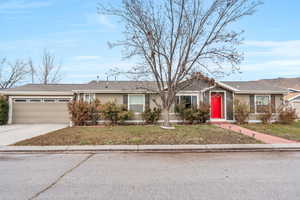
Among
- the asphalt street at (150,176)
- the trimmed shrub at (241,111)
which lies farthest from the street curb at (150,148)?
the trimmed shrub at (241,111)

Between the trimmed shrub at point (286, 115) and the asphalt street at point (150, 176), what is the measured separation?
9559 millimetres

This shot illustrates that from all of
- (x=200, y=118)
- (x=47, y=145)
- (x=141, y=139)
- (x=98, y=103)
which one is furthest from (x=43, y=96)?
(x=200, y=118)

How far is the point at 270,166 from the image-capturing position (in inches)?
220

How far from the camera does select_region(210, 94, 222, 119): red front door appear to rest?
16.3 m

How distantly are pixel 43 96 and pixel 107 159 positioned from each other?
13.3m

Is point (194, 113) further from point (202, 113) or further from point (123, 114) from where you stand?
point (123, 114)

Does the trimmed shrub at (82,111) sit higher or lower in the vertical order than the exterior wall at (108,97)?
lower

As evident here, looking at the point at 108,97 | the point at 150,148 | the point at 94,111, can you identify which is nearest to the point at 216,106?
the point at 108,97

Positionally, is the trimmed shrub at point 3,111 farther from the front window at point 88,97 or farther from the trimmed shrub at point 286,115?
the trimmed shrub at point 286,115

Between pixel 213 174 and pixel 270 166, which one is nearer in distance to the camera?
pixel 213 174

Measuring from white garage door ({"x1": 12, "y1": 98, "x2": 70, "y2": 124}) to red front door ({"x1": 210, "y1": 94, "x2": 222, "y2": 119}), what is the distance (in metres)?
12.7

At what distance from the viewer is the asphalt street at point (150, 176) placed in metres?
3.73

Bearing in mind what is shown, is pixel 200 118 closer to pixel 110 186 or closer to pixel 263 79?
pixel 110 186

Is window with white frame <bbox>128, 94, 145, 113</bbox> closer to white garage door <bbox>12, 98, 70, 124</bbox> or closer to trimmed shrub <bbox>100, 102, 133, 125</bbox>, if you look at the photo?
trimmed shrub <bbox>100, 102, 133, 125</bbox>
